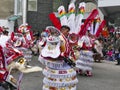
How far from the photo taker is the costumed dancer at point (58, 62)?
25.0 ft

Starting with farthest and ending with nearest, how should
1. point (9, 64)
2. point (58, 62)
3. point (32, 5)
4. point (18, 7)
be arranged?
1. point (18, 7)
2. point (32, 5)
3. point (58, 62)
4. point (9, 64)

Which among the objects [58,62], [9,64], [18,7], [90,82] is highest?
[18,7]

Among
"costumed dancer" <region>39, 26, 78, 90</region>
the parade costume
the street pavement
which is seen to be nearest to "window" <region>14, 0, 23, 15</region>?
the street pavement

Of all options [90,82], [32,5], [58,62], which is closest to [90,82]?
[90,82]

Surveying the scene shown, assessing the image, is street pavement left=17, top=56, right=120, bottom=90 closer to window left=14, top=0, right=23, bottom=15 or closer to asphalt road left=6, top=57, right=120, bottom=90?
asphalt road left=6, top=57, right=120, bottom=90

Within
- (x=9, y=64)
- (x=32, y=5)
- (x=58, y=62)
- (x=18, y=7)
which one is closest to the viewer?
(x=9, y=64)

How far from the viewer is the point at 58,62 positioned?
7766 millimetres

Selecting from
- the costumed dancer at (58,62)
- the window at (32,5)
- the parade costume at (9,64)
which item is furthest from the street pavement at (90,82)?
the window at (32,5)

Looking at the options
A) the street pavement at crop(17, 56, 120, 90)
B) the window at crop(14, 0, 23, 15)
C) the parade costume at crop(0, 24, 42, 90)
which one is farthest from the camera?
the window at crop(14, 0, 23, 15)

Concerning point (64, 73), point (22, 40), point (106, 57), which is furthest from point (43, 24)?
point (64, 73)

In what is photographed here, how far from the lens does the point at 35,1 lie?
36.4m

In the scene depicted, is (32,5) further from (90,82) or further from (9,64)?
(9,64)

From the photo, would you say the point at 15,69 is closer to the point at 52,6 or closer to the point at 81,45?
the point at 81,45

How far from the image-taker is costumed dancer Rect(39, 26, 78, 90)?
7605 mm
